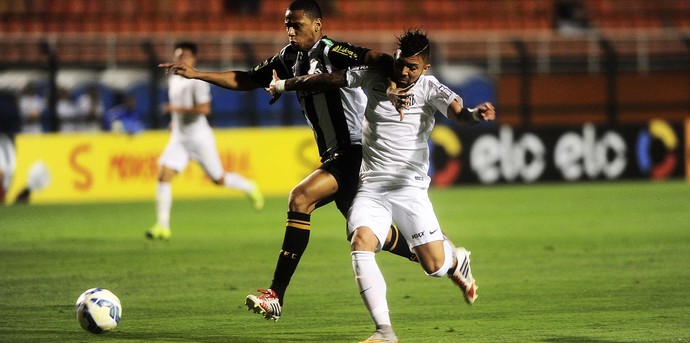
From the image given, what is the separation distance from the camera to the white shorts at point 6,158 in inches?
779

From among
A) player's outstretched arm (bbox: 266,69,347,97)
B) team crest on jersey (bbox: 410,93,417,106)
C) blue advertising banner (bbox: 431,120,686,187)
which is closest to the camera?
team crest on jersey (bbox: 410,93,417,106)

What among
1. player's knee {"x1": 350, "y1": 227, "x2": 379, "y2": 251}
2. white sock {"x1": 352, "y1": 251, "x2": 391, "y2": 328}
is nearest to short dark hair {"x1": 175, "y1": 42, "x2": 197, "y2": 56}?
player's knee {"x1": 350, "y1": 227, "x2": 379, "y2": 251}

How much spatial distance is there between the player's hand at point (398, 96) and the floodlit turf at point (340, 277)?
1.36 m

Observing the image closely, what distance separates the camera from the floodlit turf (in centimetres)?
739

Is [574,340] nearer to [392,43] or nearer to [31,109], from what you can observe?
[31,109]

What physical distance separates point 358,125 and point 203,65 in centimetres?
1608

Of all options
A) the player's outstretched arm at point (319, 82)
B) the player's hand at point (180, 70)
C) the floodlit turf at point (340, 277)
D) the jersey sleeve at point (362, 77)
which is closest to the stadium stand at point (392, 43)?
the floodlit turf at point (340, 277)

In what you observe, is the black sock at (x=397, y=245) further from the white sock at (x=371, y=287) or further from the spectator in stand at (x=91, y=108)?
the spectator in stand at (x=91, y=108)

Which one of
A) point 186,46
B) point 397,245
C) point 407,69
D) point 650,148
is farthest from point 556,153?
point 407,69

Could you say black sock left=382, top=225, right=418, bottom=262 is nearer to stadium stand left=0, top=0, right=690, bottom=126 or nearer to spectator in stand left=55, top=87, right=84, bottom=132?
stadium stand left=0, top=0, right=690, bottom=126

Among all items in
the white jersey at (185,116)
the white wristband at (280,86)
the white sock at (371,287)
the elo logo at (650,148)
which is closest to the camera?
the white sock at (371,287)

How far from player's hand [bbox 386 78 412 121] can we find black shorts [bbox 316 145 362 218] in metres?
0.97

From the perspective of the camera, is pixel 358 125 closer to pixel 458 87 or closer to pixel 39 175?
pixel 39 175

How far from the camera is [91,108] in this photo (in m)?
22.0
